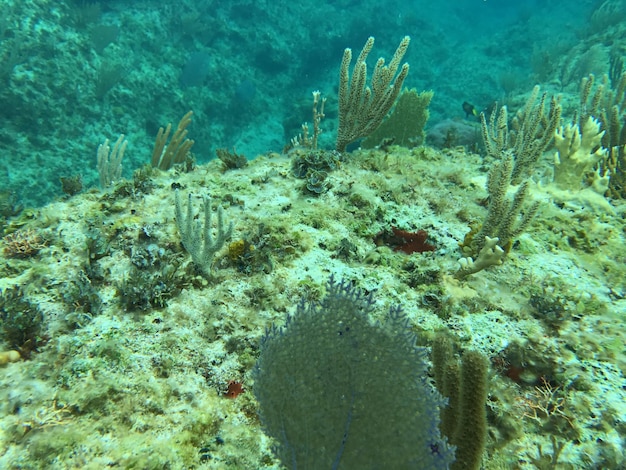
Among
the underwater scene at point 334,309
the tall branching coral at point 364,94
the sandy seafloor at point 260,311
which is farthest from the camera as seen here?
the tall branching coral at point 364,94

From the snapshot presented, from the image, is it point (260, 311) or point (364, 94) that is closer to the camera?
point (260, 311)

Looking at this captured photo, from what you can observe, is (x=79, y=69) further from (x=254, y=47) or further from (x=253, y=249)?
(x=253, y=249)

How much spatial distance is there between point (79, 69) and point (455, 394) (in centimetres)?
1553

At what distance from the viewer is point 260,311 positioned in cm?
308

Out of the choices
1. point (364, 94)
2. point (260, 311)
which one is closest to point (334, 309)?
point (260, 311)

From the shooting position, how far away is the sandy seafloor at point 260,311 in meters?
2.24

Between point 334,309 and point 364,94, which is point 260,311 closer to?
point 334,309

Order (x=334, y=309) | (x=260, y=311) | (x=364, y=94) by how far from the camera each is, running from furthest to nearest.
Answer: (x=364, y=94) < (x=260, y=311) < (x=334, y=309)

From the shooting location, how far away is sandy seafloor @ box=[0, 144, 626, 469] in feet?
7.34

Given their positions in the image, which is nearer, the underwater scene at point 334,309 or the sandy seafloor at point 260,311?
the underwater scene at point 334,309

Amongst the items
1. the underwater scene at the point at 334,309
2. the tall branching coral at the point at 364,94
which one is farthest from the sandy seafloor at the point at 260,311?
the tall branching coral at the point at 364,94

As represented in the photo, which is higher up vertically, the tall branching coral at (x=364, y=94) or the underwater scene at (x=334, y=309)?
the tall branching coral at (x=364, y=94)

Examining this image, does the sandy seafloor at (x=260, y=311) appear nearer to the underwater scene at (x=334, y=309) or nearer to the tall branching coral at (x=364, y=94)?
the underwater scene at (x=334, y=309)

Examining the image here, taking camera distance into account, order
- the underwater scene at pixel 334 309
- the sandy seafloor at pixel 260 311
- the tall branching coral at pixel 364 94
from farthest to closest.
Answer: the tall branching coral at pixel 364 94, the sandy seafloor at pixel 260 311, the underwater scene at pixel 334 309
